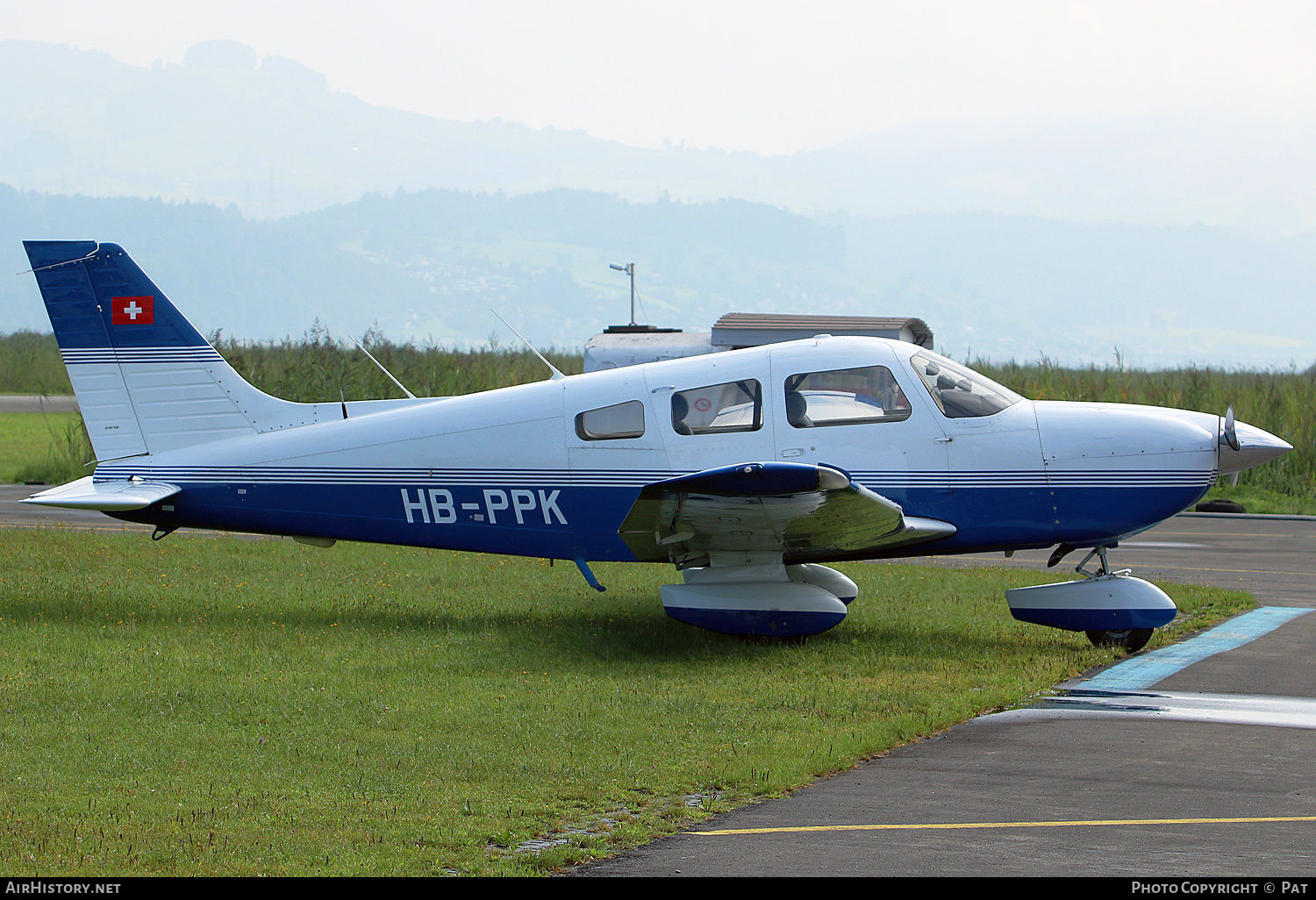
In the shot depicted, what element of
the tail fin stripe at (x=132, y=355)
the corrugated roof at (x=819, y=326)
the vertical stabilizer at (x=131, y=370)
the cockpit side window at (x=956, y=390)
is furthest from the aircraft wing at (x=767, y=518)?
the corrugated roof at (x=819, y=326)

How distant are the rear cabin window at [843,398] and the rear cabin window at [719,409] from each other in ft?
0.93

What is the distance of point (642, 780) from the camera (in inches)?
244

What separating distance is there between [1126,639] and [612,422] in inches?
183

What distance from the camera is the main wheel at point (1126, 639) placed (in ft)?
32.1

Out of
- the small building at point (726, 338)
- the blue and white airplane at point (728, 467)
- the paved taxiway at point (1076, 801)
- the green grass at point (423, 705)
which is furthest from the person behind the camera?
the small building at point (726, 338)

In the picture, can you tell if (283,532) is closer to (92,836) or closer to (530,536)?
(530,536)

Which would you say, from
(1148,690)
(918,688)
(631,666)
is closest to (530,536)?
(631,666)

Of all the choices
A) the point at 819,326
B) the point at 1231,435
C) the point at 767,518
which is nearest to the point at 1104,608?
the point at 1231,435

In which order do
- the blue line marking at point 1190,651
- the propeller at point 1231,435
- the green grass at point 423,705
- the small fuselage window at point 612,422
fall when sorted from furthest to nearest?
the small fuselage window at point 612,422 → the propeller at point 1231,435 → the blue line marking at point 1190,651 → the green grass at point 423,705

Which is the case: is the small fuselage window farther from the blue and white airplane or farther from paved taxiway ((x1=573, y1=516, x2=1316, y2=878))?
paved taxiway ((x1=573, y1=516, x2=1316, y2=878))

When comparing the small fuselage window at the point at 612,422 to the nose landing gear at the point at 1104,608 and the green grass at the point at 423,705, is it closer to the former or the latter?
the green grass at the point at 423,705

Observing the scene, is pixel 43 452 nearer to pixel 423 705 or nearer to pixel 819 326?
pixel 819 326

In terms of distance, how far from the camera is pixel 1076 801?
5.88 m

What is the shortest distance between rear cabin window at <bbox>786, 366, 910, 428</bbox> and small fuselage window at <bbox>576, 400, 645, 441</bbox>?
1.26 m
